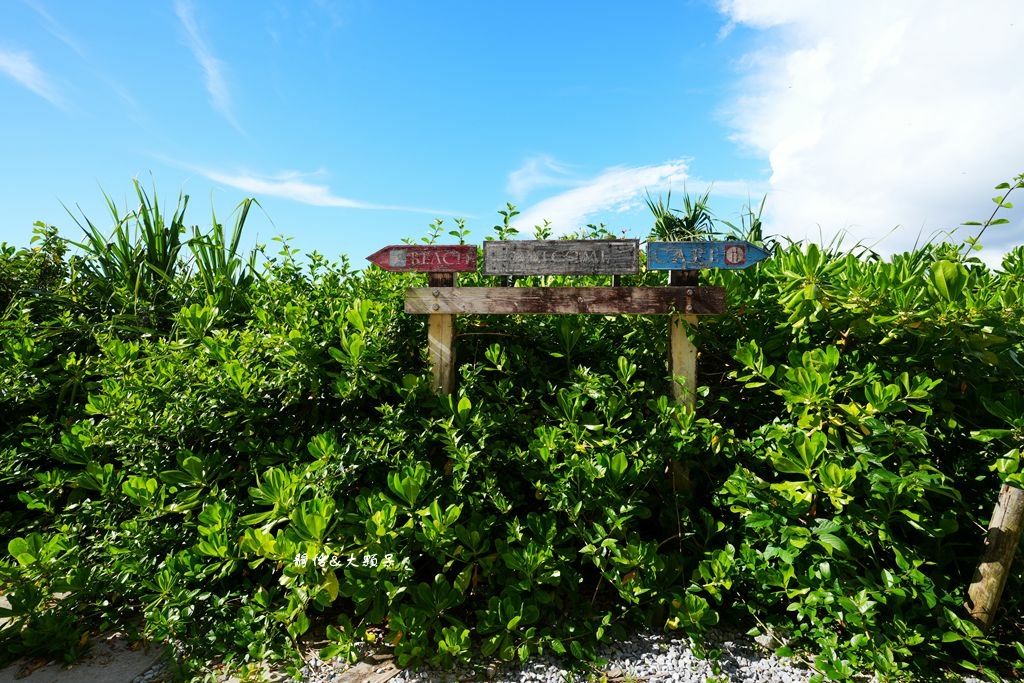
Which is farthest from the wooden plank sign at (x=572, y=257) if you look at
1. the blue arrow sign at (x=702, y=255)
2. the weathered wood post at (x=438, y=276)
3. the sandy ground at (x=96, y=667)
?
the sandy ground at (x=96, y=667)

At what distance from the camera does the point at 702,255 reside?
3.23 m

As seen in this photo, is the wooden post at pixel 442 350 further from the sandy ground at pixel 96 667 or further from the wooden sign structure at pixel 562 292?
the sandy ground at pixel 96 667

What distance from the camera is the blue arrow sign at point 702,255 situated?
3184mm

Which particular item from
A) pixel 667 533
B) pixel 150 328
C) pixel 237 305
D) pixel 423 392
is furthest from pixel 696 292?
pixel 150 328

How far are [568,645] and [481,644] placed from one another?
1.27ft

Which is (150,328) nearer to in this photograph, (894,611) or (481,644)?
(481,644)

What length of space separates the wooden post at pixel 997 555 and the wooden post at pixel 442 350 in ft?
8.37

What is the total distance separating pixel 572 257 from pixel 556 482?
1.15 metres

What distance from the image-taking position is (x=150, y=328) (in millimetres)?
4879

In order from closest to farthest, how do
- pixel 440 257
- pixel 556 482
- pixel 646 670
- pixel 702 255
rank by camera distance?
pixel 646 670
pixel 556 482
pixel 702 255
pixel 440 257

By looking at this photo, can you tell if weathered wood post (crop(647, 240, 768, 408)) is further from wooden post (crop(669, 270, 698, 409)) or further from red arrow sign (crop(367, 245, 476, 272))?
red arrow sign (crop(367, 245, 476, 272))

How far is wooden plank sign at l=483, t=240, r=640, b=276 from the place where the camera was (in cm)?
329

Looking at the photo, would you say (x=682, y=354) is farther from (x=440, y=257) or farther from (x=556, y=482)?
(x=440, y=257)

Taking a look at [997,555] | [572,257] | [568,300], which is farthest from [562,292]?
[997,555]
